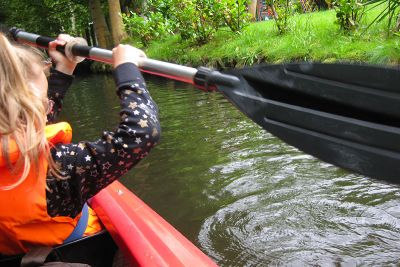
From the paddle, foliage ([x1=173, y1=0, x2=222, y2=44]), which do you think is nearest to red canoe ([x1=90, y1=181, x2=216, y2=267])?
the paddle

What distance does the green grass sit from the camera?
5219mm

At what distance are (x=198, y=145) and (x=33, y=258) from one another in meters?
3.32

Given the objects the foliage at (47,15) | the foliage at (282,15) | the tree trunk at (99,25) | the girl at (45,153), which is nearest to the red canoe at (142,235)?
the girl at (45,153)

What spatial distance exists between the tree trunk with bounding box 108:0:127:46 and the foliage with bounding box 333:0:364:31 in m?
8.44

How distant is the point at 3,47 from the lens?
120 centimetres

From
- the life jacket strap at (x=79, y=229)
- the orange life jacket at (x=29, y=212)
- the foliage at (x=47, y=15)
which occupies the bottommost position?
the life jacket strap at (x=79, y=229)

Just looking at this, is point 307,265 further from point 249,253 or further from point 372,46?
point 372,46

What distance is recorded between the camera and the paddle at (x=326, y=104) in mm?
1195

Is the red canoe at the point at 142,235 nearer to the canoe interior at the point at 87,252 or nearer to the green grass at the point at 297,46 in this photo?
the canoe interior at the point at 87,252

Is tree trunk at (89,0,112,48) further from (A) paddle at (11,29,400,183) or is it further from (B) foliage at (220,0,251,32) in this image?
(A) paddle at (11,29,400,183)

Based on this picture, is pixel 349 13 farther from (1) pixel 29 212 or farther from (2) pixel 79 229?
(1) pixel 29 212

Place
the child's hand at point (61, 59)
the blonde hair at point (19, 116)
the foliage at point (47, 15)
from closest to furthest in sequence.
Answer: the blonde hair at point (19, 116), the child's hand at point (61, 59), the foliage at point (47, 15)

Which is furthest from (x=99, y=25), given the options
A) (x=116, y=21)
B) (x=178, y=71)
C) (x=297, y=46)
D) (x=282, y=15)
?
(x=178, y=71)

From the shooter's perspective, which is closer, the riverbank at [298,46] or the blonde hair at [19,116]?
the blonde hair at [19,116]
